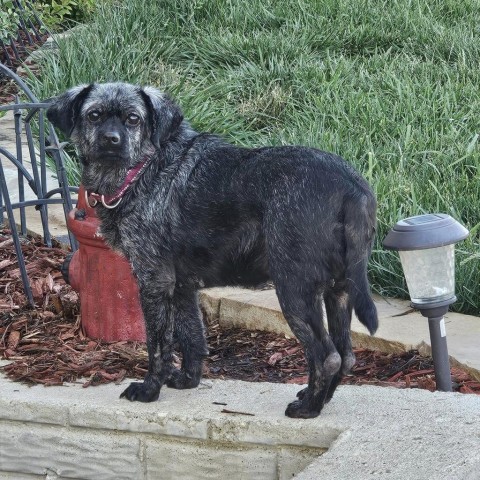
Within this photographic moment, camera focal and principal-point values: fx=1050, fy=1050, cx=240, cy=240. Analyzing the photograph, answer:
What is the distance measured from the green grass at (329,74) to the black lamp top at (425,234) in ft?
5.35

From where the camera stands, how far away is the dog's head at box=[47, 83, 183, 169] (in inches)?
154

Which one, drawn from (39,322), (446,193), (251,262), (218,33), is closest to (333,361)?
(251,262)

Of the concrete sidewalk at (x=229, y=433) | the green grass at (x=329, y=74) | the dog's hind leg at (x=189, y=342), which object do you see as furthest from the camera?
the green grass at (x=329, y=74)

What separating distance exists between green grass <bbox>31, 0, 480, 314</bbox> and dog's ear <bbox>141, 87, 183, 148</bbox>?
179 cm

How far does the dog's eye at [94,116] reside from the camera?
12.9 feet

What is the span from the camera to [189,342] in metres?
4.28

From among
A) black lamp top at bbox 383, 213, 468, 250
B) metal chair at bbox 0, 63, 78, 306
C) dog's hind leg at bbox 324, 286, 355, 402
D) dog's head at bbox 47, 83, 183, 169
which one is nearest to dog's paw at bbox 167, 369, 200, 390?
dog's hind leg at bbox 324, 286, 355, 402

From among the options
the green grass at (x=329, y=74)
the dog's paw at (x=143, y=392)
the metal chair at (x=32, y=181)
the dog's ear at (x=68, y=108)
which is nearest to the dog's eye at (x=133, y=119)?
the dog's ear at (x=68, y=108)

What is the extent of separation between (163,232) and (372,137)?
336 centimetres

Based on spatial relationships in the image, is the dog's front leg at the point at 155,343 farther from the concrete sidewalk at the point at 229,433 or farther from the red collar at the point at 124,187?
the red collar at the point at 124,187

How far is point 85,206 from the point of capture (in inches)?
187

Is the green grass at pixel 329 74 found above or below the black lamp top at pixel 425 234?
below

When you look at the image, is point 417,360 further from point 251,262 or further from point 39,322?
point 39,322

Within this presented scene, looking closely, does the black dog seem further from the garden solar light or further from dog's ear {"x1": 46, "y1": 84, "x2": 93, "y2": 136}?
the garden solar light
